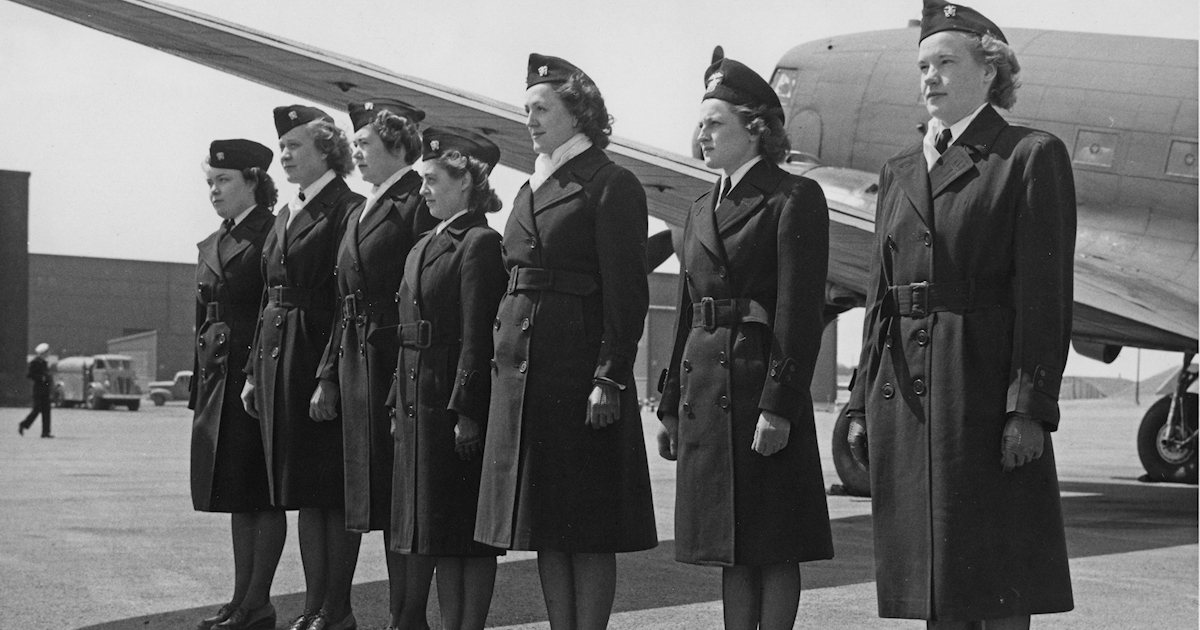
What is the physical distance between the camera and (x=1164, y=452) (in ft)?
42.3

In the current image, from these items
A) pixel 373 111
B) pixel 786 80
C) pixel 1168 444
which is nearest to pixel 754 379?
pixel 373 111

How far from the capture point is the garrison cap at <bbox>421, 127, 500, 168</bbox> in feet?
15.6

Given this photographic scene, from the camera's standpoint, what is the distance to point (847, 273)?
961 cm

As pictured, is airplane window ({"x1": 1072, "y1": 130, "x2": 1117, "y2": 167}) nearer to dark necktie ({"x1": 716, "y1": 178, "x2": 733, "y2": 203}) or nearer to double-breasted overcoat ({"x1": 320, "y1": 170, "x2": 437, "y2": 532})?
double-breasted overcoat ({"x1": 320, "y1": 170, "x2": 437, "y2": 532})

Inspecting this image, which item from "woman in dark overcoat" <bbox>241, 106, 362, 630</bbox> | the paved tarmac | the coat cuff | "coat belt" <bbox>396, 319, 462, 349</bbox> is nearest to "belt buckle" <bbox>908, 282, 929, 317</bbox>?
the coat cuff

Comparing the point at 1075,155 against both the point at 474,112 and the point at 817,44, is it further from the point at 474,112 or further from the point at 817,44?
the point at 474,112

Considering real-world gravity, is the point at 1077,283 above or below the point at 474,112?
below

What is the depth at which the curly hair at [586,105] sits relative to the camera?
4.29m

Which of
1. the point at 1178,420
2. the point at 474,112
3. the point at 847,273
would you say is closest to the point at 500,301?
the point at 474,112

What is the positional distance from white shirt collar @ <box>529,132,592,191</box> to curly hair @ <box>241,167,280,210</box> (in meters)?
1.85

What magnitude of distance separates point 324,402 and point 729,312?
71.6 inches

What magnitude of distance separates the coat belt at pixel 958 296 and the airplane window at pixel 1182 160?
321 inches

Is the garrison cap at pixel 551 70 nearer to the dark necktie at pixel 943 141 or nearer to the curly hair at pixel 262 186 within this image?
the dark necktie at pixel 943 141

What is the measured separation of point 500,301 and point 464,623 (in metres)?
1.07
